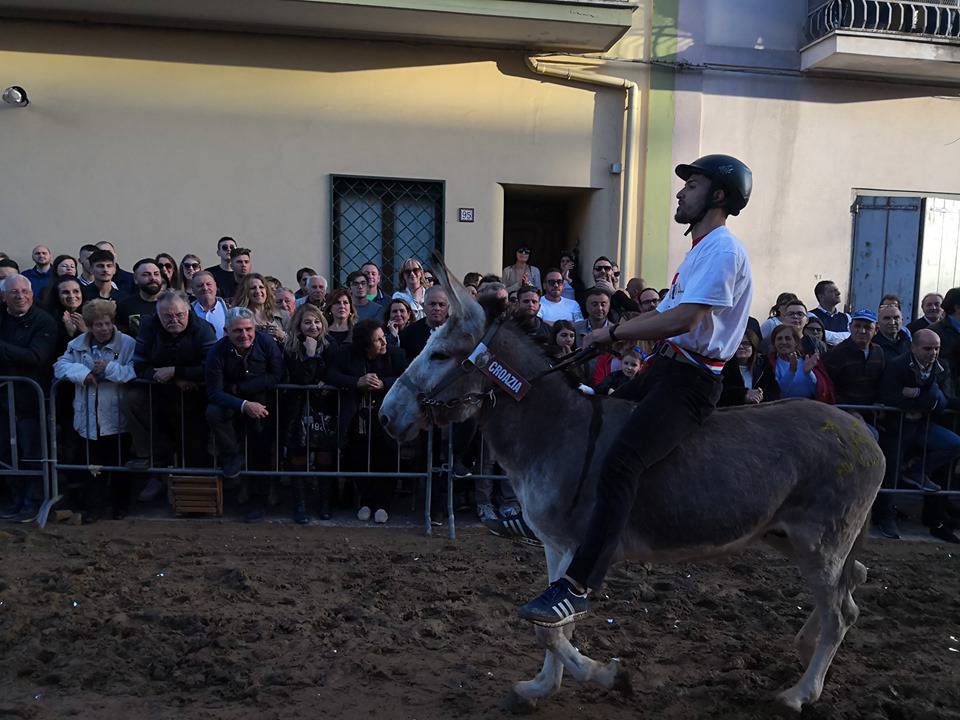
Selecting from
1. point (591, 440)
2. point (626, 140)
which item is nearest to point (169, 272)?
point (626, 140)

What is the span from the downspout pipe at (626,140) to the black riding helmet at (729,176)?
8.58 m

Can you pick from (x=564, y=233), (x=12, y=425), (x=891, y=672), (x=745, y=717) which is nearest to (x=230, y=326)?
(x=12, y=425)

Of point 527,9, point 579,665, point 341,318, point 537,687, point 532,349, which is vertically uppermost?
point 527,9

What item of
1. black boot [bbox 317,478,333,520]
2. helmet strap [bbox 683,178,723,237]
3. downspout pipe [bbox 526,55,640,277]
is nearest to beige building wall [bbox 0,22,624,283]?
downspout pipe [bbox 526,55,640,277]

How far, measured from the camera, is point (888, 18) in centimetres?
1216

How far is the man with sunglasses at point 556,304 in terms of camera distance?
9.62 meters

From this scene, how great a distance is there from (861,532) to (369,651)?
298cm

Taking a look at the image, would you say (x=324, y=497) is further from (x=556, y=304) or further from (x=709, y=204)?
(x=709, y=204)

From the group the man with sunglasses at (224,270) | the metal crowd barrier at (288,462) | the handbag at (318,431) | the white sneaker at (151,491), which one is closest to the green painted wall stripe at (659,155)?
the metal crowd barrier at (288,462)

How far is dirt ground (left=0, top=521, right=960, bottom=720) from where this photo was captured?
14.0 feet

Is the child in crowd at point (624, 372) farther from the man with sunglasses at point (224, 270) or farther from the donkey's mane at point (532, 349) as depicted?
the man with sunglasses at point (224, 270)

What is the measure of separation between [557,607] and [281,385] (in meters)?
4.59

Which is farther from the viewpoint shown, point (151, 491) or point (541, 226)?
point (541, 226)

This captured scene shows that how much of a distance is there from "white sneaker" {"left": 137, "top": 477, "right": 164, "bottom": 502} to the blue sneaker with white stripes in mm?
5435
